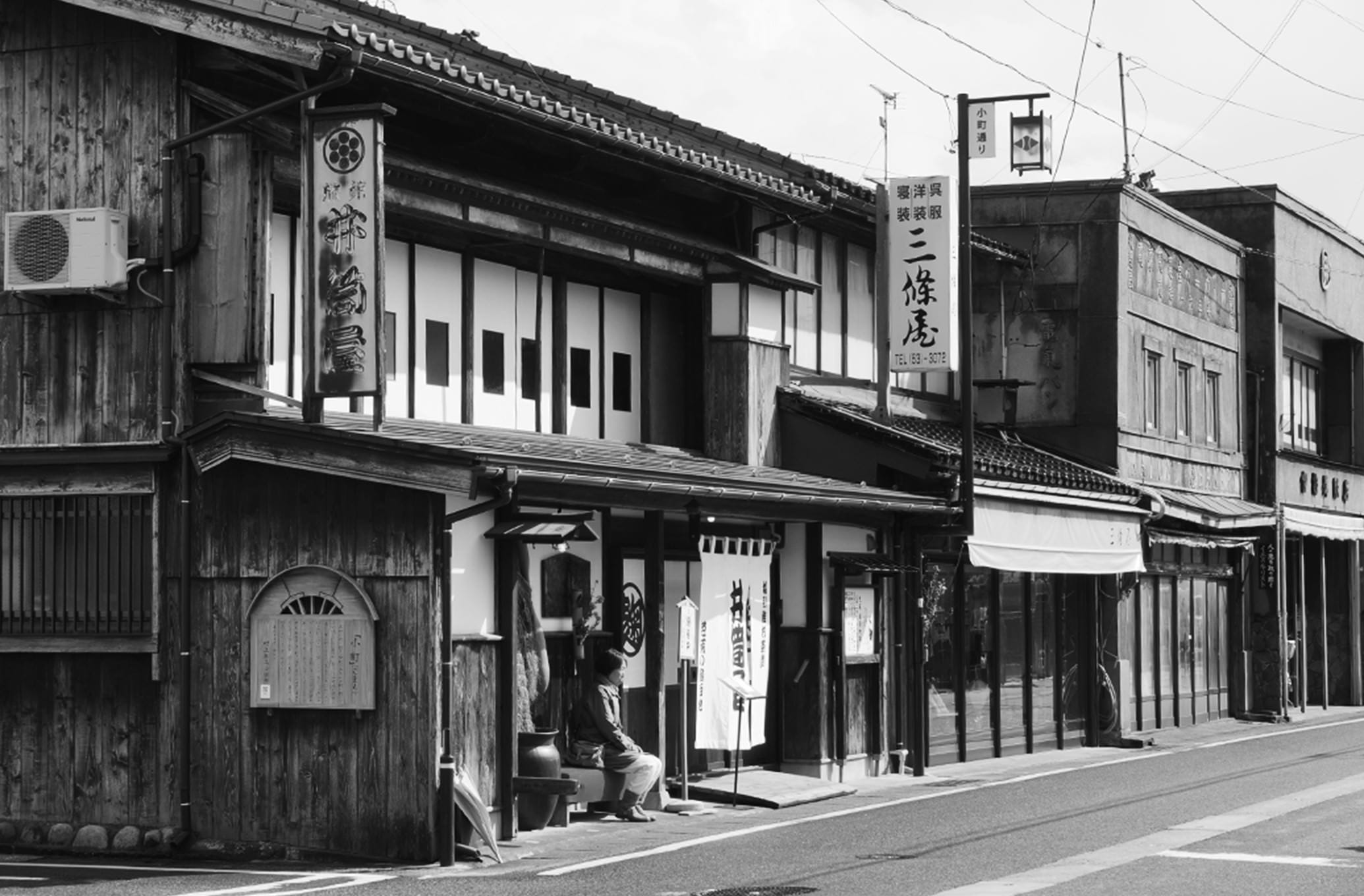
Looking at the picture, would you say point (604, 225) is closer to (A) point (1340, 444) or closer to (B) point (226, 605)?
(B) point (226, 605)

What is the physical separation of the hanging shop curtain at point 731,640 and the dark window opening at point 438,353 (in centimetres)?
315

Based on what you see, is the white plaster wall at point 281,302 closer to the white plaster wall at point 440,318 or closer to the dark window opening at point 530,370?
the white plaster wall at point 440,318

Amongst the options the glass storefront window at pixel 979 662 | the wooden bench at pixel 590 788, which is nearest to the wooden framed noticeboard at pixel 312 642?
the wooden bench at pixel 590 788

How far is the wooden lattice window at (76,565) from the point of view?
1562 centimetres

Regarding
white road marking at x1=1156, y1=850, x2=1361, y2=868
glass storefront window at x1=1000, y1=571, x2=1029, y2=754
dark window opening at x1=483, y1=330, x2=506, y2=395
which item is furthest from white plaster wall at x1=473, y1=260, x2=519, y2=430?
glass storefront window at x1=1000, y1=571, x2=1029, y2=754

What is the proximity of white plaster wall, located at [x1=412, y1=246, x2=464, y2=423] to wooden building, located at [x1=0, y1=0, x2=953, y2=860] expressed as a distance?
32 millimetres

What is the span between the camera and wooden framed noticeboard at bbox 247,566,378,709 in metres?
14.9

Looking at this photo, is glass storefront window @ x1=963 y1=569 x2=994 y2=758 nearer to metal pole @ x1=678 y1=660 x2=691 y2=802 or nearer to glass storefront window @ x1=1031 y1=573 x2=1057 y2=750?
glass storefront window @ x1=1031 y1=573 x2=1057 y2=750

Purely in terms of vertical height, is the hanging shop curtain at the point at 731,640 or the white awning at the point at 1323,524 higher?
the white awning at the point at 1323,524

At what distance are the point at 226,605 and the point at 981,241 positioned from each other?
15426mm

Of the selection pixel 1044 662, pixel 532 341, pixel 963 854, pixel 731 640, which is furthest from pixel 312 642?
pixel 1044 662

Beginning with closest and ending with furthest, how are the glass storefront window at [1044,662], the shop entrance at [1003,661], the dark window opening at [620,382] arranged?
the dark window opening at [620,382], the shop entrance at [1003,661], the glass storefront window at [1044,662]

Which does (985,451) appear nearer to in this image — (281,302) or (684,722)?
(684,722)

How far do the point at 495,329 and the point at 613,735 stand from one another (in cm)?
413
